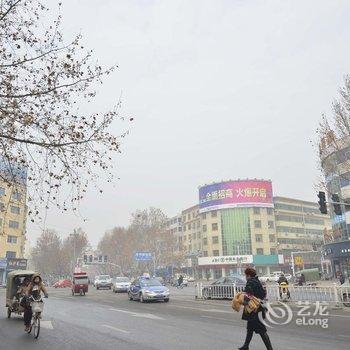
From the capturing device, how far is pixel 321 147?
1130 inches

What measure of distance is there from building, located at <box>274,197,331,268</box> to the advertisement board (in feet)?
23.2

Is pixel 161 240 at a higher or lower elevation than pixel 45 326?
higher

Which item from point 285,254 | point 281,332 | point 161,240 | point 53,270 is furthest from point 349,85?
point 53,270

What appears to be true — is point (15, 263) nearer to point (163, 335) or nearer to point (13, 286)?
point (13, 286)

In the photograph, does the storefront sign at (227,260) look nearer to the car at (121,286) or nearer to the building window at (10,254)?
the building window at (10,254)

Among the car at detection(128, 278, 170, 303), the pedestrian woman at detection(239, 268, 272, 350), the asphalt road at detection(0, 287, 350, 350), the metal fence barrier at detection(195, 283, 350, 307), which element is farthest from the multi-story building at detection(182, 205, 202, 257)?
the pedestrian woman at detection(239, 268, 272, 350)

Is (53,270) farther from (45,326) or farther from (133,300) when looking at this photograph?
(45,326)

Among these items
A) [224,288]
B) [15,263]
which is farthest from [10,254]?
[224,288]

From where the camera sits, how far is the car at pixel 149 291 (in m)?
25.7

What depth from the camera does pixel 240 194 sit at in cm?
9450

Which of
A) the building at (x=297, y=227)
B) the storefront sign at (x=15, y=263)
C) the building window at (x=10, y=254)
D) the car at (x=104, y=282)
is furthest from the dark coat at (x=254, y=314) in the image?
the building at (x=297, y=227)

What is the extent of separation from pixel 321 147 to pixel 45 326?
850 inches
